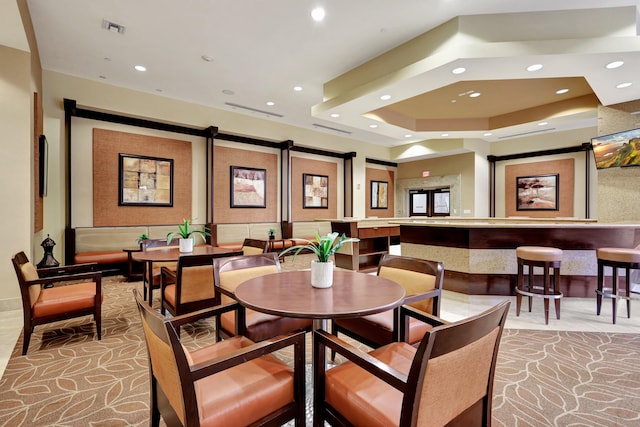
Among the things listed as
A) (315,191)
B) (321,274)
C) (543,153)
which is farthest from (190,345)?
(543,153)

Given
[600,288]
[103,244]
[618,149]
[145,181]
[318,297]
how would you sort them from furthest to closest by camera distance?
[145,181], [103,244], [618,149], [600,288], [318,297]

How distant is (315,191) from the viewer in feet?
30.7

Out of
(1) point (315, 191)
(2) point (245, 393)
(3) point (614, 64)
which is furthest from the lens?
(1) point (315, 191)

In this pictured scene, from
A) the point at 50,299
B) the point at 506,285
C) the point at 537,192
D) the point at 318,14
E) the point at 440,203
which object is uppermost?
the point at 318,14

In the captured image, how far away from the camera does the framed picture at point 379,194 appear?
35.8ft

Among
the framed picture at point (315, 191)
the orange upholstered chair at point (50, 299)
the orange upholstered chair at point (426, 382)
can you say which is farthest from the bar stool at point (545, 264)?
the framed picture at point (315, 191)

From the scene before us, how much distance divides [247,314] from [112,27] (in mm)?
4403

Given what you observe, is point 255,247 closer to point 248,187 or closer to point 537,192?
point 248,187

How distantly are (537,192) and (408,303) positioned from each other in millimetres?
9282

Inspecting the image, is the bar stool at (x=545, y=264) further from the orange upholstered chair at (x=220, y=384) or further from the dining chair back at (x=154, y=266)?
the dining chair back at (x=154, y=266)

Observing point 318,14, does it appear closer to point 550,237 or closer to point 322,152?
point 550,237

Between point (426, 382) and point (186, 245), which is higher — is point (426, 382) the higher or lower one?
the lower one

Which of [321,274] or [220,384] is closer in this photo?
[220,384]

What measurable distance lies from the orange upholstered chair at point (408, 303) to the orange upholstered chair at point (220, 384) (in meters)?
0.73
